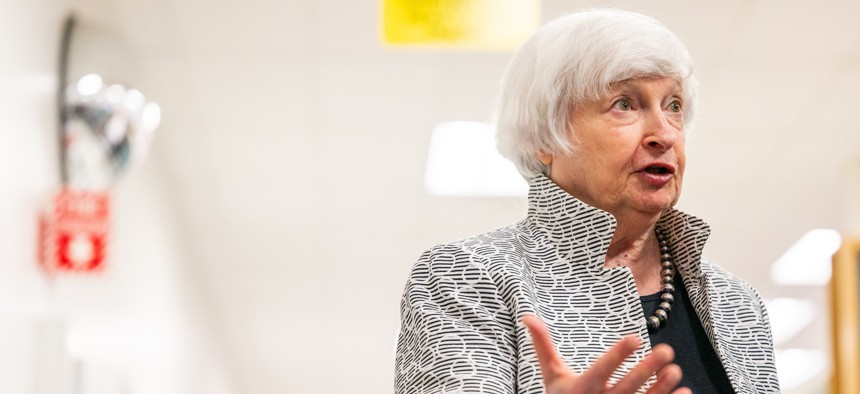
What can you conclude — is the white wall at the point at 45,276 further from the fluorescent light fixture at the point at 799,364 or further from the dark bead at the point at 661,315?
the fluorescent light fixture at the point at 799,364

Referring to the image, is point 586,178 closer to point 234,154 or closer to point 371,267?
point 234,154

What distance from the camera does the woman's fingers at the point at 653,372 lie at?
1171mm

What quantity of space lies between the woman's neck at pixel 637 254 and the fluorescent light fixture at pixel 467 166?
4411mm

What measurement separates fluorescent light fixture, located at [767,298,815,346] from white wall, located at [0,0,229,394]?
555 centimetres

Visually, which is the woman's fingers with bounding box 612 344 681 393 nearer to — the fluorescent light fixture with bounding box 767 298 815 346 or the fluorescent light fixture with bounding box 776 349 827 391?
the fluorescent light fixture with bounding box 767 298 815 346

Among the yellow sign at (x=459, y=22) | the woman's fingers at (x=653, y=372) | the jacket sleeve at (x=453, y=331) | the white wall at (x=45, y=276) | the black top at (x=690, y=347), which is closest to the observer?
the woman's fingers at (x=653, y=372)

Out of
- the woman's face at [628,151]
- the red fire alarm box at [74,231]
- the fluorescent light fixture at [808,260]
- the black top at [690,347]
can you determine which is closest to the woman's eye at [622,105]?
the woman's face at [628,151]

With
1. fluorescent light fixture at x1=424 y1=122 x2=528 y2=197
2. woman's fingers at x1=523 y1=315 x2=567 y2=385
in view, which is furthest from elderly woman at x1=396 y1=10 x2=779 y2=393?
fluorescent light fixture at x1=424 y1=122 x2=528 y2=197

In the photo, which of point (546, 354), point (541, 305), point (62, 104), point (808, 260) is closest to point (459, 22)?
point (62, 104)

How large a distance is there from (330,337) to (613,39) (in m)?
9.11

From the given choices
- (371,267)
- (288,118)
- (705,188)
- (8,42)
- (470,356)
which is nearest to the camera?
(470,356)

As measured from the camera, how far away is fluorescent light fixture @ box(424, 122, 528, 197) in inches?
254

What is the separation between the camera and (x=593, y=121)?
1.73m

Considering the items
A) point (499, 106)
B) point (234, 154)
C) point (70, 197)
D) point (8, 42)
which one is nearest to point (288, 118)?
point (234, 154)
